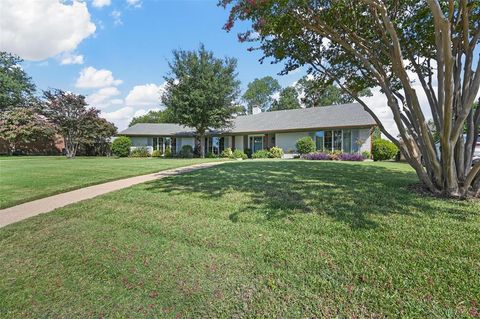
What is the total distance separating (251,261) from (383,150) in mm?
18145

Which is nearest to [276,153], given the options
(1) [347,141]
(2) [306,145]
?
(2) [306,145]

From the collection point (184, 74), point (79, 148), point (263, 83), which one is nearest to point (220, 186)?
point (184, 74)

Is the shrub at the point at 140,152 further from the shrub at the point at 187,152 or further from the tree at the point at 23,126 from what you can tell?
the tree at the point at 23,126

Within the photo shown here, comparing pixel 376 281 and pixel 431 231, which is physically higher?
pixel 431 231

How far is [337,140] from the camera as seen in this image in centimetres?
2069

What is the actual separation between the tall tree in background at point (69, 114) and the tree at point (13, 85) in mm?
13723

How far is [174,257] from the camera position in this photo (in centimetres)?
334

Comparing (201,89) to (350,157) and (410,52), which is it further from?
(410,52)

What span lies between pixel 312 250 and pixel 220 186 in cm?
406

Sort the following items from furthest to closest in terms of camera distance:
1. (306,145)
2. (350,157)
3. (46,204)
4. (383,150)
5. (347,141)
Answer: (306,145)
(347,141)
(383,150)
(350,157)
(46,204)

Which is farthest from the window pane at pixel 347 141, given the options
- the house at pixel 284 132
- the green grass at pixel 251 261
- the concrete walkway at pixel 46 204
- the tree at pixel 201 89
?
the concrete walkway at pixel 46 204

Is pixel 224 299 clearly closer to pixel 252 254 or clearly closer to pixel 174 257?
pixel 252 254

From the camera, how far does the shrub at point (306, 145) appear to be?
2077cm

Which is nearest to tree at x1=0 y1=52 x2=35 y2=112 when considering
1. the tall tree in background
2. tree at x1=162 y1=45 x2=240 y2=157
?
the tall tree in background
